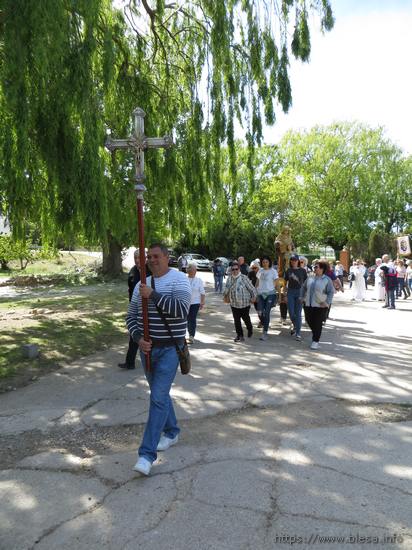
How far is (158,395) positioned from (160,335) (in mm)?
491

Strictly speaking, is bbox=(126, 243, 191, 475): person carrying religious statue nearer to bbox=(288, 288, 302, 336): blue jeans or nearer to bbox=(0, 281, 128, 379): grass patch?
bbox=(0, 281, 128, 379): grass patch

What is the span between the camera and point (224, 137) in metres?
11.0

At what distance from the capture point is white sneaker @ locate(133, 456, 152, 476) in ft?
11.8

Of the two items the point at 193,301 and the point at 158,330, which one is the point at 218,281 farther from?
the point at 158,330

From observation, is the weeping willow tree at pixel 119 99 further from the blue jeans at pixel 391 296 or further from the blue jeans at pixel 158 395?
the blue jeans at pixel 391 296

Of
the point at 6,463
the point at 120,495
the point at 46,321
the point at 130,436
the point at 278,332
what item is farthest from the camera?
the point at 46,321

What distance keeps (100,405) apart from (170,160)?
682cm

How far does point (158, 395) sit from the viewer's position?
379cm

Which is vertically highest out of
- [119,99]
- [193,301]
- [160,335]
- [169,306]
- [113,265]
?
[119,99]

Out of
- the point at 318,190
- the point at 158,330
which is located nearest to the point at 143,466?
the point at 158,330

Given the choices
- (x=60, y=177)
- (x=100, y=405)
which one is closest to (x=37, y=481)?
(x=100, y=405)

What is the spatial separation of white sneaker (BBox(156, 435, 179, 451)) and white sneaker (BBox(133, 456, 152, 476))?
1.59ft

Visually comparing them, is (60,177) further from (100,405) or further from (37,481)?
(37,481)

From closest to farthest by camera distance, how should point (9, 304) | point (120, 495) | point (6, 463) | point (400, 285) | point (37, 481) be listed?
point (120, 495) < point (37, 481) < point (6, 463) < point (9, 304) < point (400, 285)
